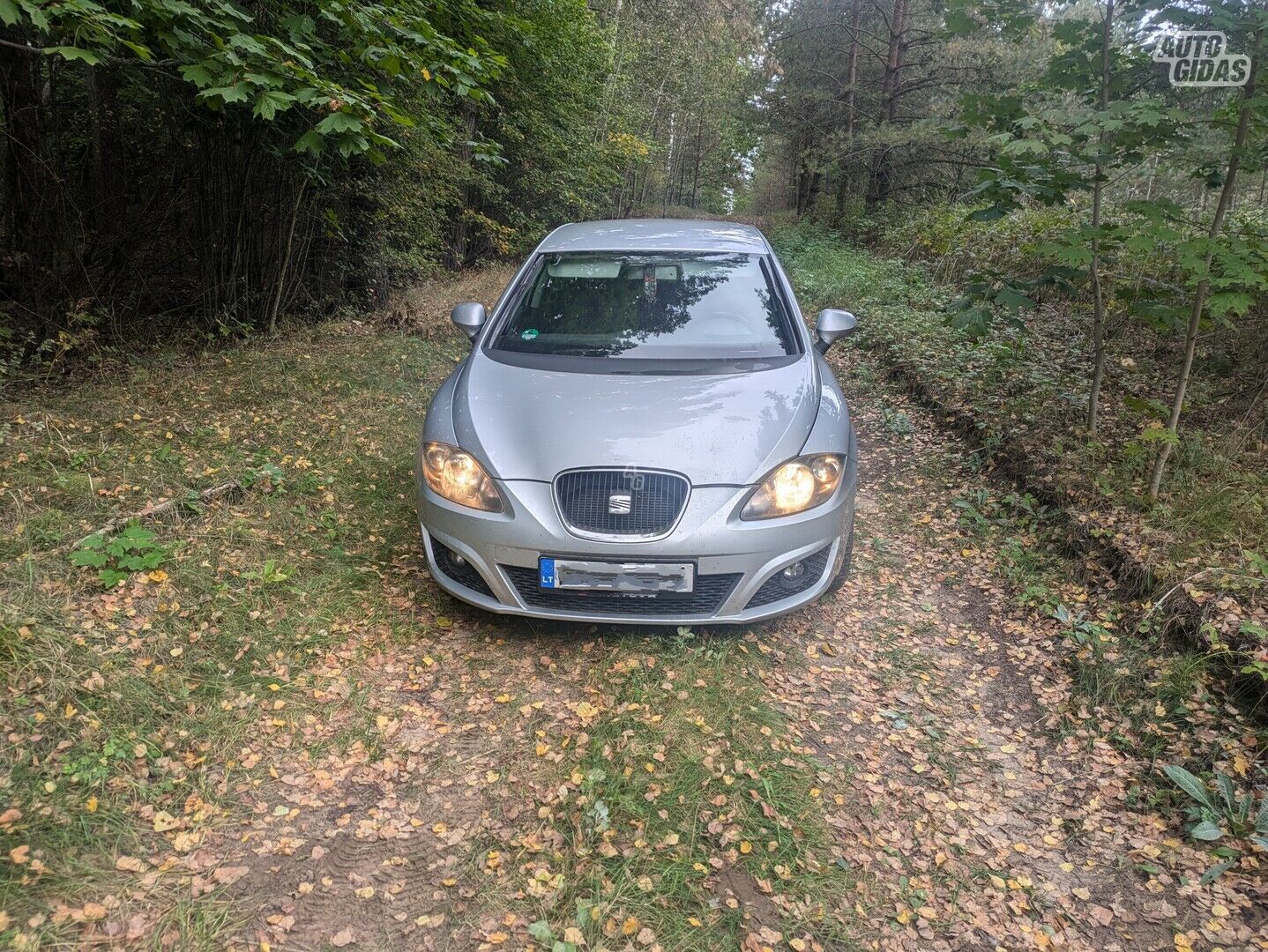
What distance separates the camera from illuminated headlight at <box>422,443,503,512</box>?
10.2ft

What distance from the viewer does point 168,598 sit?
11.1 feet

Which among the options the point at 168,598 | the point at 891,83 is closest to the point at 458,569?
the point at 168,598

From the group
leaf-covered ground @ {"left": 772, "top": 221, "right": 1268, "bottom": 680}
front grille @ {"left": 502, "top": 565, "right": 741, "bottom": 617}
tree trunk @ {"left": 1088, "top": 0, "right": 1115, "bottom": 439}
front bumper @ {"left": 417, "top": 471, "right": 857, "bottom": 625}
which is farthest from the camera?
tree trunk @ {"left": 1088, "top": 0, "right": 1115, "bottom": 439}

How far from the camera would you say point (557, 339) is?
3.92 m

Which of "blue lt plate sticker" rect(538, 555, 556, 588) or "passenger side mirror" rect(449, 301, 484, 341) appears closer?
"blue lt plate sticker" rect(538, 555, 556, 588)

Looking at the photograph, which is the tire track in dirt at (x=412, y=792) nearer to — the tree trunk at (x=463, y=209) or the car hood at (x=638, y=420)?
the car hood at (x=638, y=420)

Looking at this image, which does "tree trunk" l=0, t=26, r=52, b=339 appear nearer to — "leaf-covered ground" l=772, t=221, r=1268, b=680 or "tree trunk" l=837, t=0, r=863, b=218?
"leaf-covered ground" l=772, t=221, r=1268, b=680

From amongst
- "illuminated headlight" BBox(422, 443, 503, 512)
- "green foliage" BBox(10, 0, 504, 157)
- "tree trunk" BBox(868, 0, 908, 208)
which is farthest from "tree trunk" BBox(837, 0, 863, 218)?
"illuminated headlight" BBox(422, 443, 503, 512)

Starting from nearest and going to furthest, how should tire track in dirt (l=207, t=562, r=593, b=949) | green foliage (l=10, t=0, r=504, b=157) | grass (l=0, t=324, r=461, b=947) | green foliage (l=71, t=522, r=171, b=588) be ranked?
tire track in dirt (l=207, t=562, r=593, b=949)
grass (l=0, t=324, r=461, b=947)
green foliage (l=71, t=522, r=171, b=588)
green foliage (l=10, t=0, r=504, b=157)

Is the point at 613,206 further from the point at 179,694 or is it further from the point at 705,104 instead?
the point at 179,694

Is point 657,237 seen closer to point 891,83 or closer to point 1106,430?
point 1106,430

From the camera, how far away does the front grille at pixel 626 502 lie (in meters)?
2.98

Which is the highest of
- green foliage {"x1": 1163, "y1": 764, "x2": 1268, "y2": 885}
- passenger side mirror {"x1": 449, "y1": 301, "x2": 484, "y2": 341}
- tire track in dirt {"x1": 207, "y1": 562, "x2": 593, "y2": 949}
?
passenger side mirror {"x1": 449, "y1": 301, "x2": 484, "y2": 341}

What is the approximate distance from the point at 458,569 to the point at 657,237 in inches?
97.7
